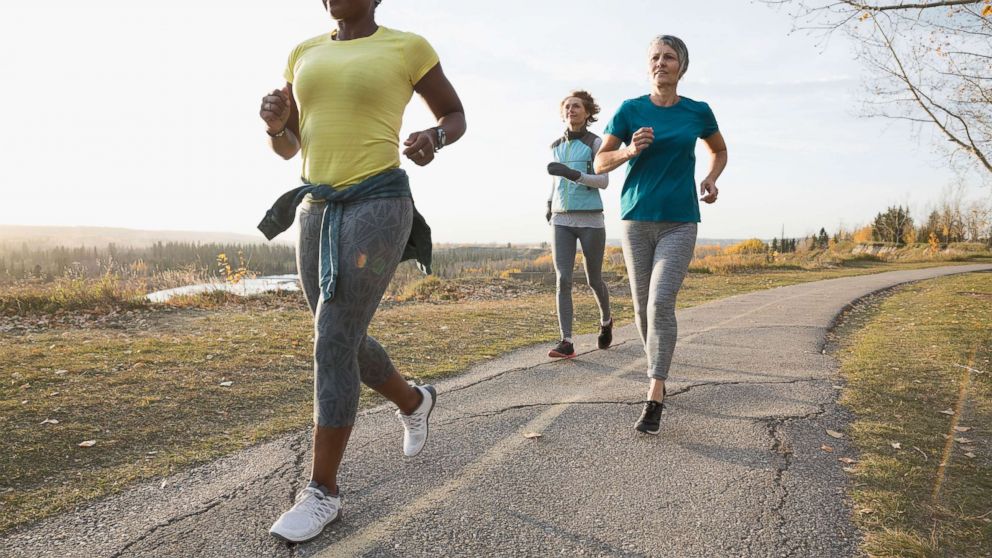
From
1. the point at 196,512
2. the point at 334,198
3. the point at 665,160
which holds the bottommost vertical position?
the point at 196,512

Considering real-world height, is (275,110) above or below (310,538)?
above

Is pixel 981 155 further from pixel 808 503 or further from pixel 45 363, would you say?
pixel 45 363

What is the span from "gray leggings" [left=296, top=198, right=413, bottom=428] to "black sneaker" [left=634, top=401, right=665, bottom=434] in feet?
6.16

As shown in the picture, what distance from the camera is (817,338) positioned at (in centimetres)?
739

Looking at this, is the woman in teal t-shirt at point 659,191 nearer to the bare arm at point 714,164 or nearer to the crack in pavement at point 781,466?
the bare arm at point 714,164

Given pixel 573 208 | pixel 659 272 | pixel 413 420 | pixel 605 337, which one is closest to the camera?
pixel 413 420

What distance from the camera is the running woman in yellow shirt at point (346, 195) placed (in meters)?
2.47

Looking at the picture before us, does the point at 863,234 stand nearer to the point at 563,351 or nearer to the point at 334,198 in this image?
the point at 563,351

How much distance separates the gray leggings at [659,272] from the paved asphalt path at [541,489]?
50 cm

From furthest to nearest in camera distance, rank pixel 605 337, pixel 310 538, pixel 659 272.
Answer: pixel 605 337 < pixel 659 272 < pixel 310 538

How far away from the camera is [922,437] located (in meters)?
3.72

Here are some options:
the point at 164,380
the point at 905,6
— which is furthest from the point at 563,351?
the point at 905,6

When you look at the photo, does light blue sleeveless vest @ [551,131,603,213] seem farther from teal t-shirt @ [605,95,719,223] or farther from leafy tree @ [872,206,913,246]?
leafy tree @ [872,206,913,246]

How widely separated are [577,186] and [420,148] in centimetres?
341
